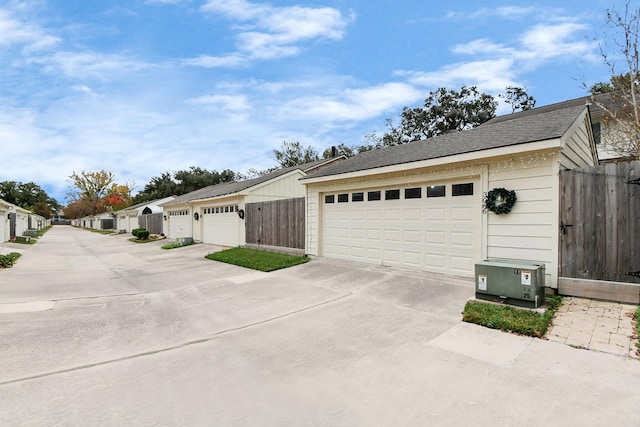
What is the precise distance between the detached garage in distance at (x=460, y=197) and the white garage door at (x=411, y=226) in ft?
0.07

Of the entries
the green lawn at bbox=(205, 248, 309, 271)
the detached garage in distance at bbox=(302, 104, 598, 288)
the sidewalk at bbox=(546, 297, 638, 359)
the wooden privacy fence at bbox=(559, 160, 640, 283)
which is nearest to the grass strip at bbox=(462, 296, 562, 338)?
the sidewalk at bbox=(546, 297, 638, 359)

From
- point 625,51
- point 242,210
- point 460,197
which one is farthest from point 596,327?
point 242,210

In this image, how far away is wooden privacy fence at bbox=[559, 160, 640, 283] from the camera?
455 cm

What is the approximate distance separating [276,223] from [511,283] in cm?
845

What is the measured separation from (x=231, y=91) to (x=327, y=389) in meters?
12.4

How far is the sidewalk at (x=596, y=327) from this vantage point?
3.46 meters

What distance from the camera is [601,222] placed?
477 centimetres

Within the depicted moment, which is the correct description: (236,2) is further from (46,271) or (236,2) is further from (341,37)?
(46,271)

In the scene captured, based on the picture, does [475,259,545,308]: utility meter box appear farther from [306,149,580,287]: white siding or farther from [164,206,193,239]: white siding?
[164,206,193,239]: white siding

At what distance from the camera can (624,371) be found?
9.66 feet

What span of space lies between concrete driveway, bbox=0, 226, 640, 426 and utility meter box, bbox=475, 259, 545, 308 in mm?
515

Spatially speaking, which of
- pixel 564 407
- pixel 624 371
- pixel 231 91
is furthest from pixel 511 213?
pixel 231 91

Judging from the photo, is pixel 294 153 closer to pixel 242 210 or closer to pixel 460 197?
pixel 242 210

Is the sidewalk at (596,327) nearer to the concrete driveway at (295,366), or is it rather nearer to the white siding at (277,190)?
the concrete driveway at (295,366)
